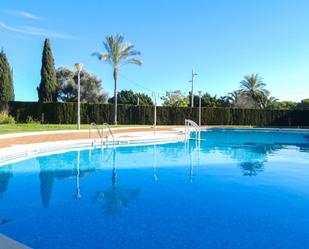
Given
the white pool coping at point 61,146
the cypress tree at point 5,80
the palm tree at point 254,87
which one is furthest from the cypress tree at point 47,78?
the palm tree at point 254,87

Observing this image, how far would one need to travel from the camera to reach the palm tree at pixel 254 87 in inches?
2045

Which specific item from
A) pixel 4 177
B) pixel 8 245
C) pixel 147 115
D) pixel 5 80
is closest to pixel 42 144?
pixel 4 177

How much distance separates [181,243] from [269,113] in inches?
1286

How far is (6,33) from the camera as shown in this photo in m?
28.2

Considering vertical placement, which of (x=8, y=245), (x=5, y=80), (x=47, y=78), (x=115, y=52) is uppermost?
(x=115, y=52)

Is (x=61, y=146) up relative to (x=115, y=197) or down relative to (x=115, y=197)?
up

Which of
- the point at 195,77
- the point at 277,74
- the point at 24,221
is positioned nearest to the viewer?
the point at 24,221

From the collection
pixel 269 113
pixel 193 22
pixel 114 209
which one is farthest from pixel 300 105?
pixel 114 209

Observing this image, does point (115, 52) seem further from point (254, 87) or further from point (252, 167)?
point (254, 87)

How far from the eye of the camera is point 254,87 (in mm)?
52188

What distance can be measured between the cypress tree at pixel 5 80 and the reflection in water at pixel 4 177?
22992 millimetres

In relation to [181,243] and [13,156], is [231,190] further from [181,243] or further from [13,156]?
[13,156]

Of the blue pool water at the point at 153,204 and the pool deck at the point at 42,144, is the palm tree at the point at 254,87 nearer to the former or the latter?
the pool deck at the point at 42,144

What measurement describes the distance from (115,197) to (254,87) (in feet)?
157
